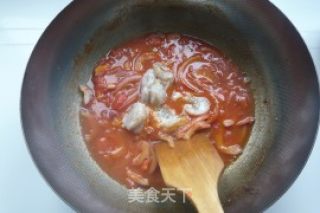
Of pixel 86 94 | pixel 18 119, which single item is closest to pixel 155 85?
pixel 86 94

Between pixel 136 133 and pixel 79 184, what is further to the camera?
pixel 136 133

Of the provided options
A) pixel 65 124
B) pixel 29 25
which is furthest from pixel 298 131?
pixel 29 25

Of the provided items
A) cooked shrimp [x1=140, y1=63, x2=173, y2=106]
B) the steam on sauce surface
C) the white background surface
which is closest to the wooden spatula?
the steam on sauce surface

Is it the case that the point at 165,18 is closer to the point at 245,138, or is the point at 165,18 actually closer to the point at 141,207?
the point at 245,138

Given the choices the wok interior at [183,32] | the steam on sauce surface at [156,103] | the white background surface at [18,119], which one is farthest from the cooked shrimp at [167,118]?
the white background surface at [18,119]

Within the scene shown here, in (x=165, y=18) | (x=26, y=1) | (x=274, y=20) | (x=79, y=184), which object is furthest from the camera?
(x=26, y=1)

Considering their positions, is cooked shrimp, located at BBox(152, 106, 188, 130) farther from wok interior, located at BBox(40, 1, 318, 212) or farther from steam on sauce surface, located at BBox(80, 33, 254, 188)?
wok interior, located at BBox(40, 1, 318, 212)
